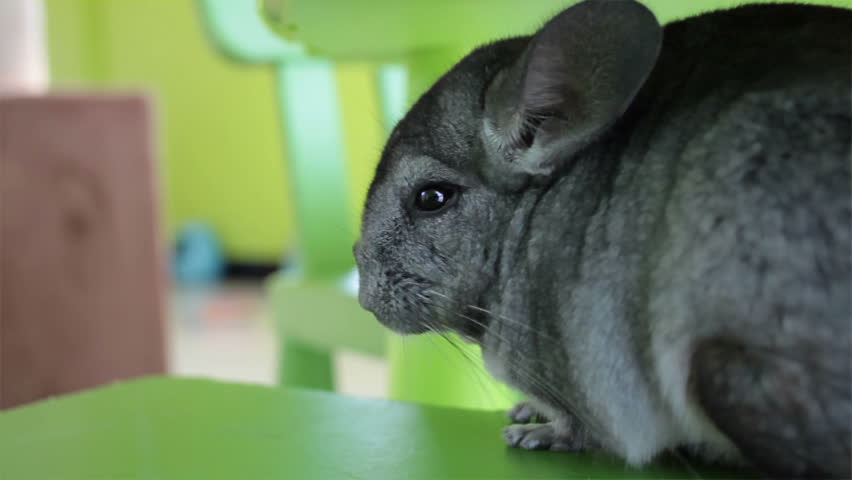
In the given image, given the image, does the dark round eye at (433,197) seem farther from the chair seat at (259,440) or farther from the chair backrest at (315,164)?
the chair backrest at (315,164)

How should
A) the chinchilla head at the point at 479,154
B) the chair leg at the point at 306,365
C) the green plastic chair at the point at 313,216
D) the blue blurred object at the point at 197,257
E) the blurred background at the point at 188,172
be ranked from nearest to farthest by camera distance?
the chinchilla head at the point at 479,154 → the green plastic chair at the point at 313,216 → the chair leg at the point at 306,365 → the blurred background at the point at 188,172 → the blue blurred object at the point at 197,257

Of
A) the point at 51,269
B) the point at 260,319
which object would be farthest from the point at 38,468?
the point at 260,319

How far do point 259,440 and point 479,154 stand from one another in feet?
1.10

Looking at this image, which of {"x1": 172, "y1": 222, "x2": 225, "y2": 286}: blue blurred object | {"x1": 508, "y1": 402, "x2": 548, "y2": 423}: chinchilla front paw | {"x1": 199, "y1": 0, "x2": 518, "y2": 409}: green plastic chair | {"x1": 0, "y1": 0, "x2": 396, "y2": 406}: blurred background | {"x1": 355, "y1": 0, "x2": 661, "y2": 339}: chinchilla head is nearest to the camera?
{"x1": 355, "y1": 0, "x2": 661, "y2": 339}: chinchilla head

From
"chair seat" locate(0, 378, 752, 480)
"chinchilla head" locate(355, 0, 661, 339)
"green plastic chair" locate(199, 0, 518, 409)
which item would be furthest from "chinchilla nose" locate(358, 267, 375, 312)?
"green plastic chair" locate(199, 0, 518, 409)

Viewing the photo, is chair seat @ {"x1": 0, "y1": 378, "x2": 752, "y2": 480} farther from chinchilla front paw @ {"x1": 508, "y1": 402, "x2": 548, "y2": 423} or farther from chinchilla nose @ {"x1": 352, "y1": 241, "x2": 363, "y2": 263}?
chinchilla nose @ {"x1": 352, "y1": 241, "x2": 363, "y2": 263}

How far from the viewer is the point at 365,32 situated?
1.21m

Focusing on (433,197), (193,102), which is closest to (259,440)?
(433,197)

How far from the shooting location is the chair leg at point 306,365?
202 centimetres

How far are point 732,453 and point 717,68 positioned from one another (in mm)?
289

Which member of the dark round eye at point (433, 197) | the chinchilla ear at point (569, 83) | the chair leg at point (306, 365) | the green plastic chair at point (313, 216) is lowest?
the chair leg at point (306, 365)

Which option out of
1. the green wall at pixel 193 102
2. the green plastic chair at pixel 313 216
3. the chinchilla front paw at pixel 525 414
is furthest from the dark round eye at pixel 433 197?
the green wall at pixel 193 102

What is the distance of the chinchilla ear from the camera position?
2.35 ft

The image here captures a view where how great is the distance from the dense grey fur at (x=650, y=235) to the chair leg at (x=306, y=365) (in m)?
1.18
